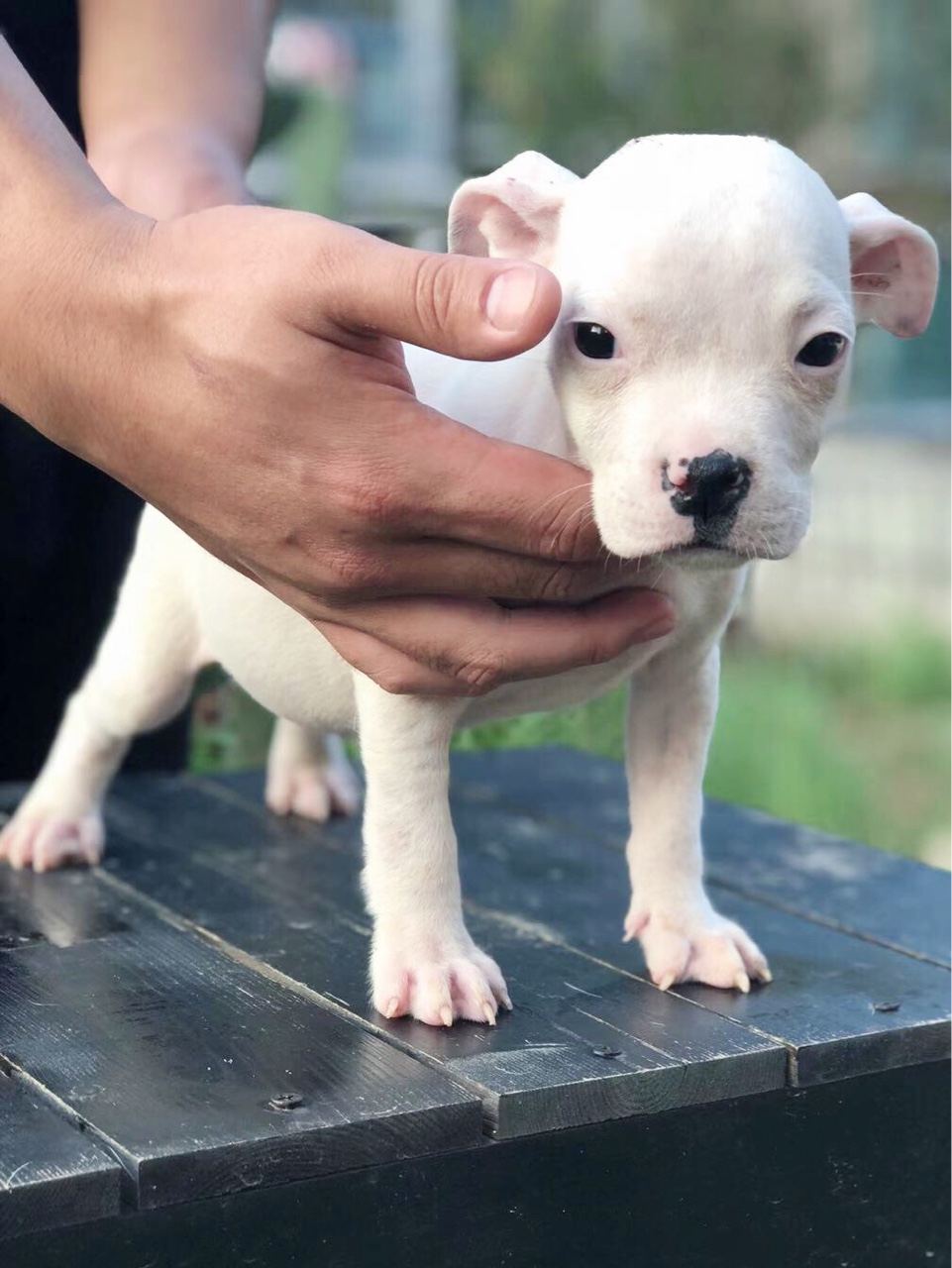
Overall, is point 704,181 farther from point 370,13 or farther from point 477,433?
point 370,13

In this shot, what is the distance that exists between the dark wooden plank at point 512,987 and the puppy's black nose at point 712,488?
1.65 feet

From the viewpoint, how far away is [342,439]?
1443 mm

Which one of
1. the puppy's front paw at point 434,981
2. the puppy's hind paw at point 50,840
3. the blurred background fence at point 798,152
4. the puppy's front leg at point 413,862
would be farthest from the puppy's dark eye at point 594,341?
the puppy's hind paw at point 50,840

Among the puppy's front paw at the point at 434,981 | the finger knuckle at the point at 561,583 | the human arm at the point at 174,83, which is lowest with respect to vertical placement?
the puppy's front paw at the point at 434,981

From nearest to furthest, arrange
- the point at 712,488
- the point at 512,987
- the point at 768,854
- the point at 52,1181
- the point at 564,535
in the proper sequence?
the point at 52,1181 → the point at 712,488 → the point at 564,535 → the point at 512,987 → the point at 768,854

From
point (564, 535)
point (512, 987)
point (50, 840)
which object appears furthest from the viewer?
point (50, 840)

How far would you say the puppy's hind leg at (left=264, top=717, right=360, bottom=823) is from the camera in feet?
8.39

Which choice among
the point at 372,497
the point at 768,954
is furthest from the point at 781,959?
the point at 372,497

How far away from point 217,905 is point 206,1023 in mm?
436

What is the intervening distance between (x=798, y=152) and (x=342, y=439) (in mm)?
1588

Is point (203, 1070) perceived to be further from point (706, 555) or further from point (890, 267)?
point (890, 267)

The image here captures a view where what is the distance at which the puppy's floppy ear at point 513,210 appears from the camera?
1.58 m

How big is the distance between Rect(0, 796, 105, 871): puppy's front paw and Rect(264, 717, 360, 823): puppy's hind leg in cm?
32

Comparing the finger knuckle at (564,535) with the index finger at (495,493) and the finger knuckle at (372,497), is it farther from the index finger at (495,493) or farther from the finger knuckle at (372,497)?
the finger knuckle at (372,497)
